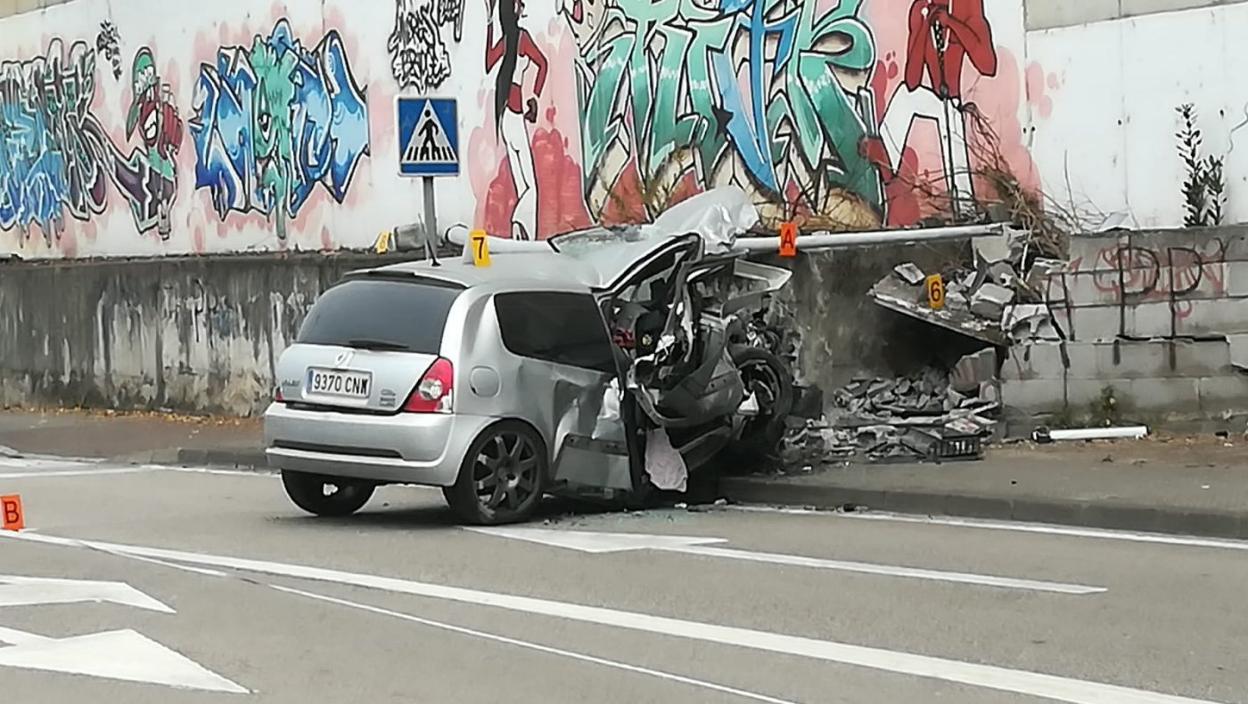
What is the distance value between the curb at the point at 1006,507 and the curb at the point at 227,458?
607cm

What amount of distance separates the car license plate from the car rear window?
8.6 inches

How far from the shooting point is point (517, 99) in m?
21.8

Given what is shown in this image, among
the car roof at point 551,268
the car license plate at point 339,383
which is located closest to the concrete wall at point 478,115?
the car roof at point 551,268

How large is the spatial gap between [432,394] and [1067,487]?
4.35 metres

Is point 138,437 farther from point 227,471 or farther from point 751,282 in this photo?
point 751,282

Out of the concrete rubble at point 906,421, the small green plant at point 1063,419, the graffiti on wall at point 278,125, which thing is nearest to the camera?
the concrete rubble at point 906,421

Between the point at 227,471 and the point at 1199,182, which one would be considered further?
the point at 227,471

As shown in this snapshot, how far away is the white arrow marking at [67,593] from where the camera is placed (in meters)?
9.30

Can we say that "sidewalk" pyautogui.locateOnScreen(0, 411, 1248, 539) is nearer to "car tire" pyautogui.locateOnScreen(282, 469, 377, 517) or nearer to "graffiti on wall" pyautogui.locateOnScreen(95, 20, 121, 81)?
"car tire" pyautogui.locateOnScreen(282, 469, 377, 517)

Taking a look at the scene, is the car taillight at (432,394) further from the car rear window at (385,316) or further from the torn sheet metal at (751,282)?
the torn sheet metal at (751,282)

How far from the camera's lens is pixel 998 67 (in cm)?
1692

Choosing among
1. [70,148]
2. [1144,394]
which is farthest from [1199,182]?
[70,148]

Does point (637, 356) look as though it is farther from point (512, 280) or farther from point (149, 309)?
point (149, 309)

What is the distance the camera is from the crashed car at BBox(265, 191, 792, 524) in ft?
38.2
